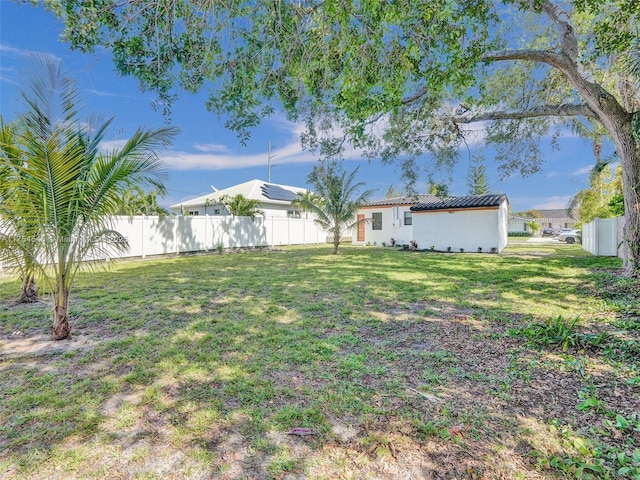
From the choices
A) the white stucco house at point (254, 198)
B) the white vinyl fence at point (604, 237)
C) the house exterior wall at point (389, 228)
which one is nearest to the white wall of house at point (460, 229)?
A: the house exterior wall at point (389, 228)

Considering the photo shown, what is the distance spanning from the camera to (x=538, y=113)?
877 cm

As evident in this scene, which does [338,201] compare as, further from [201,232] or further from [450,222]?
[201,232]

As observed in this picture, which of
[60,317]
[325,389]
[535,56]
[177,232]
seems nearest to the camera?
[325,389]

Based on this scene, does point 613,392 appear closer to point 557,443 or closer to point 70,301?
point 557,443

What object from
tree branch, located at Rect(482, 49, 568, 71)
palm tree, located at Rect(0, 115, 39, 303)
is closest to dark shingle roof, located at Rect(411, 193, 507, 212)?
tree branch, located at Rect(482, 49, 568, 71)

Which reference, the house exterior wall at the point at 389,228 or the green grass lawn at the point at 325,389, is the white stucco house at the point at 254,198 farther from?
the green grass lawn at the point at 325,389

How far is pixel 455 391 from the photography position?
9.93ft

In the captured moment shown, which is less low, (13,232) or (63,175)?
(63,175)

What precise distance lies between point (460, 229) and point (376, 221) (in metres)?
5.82

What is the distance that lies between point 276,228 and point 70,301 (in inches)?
569

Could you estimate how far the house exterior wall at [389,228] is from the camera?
20266mm

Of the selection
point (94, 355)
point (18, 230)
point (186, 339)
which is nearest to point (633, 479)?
point (186, 339)

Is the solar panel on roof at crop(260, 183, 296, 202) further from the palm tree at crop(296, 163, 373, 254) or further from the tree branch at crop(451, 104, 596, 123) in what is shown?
the tree branch at crop(451, 104, 596, 123)

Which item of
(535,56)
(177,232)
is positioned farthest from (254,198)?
(535,56)
